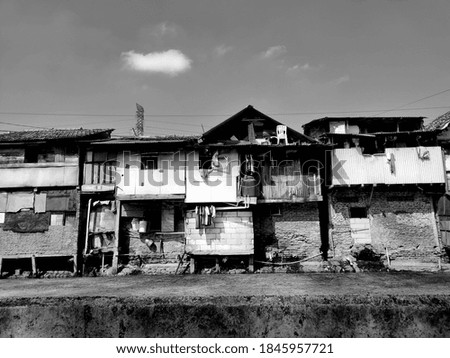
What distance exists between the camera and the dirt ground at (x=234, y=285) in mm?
13125

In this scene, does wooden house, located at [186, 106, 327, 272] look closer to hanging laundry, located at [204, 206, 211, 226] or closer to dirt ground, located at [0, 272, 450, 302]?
hanging laundry, located at [204, 206, 211, 226]

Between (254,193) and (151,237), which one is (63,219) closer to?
(151,237)

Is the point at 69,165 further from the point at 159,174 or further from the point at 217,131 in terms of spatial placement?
the point at 217,131

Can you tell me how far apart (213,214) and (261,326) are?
15.1m

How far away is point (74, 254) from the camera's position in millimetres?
18406

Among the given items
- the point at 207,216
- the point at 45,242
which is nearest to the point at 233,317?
the point at 207,216

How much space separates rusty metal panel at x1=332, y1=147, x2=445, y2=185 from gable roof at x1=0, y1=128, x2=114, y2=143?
1596 centimetres

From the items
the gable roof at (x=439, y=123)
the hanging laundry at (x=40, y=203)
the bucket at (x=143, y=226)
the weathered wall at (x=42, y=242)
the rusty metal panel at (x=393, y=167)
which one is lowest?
the weathered wall at (x=42, y=242)

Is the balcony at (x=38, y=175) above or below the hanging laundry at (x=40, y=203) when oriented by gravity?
above

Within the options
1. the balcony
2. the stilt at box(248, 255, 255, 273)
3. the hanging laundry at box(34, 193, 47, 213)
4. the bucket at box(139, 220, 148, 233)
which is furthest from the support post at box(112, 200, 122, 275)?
the stilt at box(248, 255, 255, 273)

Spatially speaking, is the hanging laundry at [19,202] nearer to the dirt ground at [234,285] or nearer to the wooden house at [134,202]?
the wooden house at [134,202]

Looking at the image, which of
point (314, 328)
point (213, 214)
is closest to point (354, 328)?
point (314, 328)

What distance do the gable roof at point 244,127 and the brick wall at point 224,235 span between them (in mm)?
5015

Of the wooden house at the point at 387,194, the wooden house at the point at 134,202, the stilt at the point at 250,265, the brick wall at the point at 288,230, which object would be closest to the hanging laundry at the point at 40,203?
the wooden house at the point at 134,202
